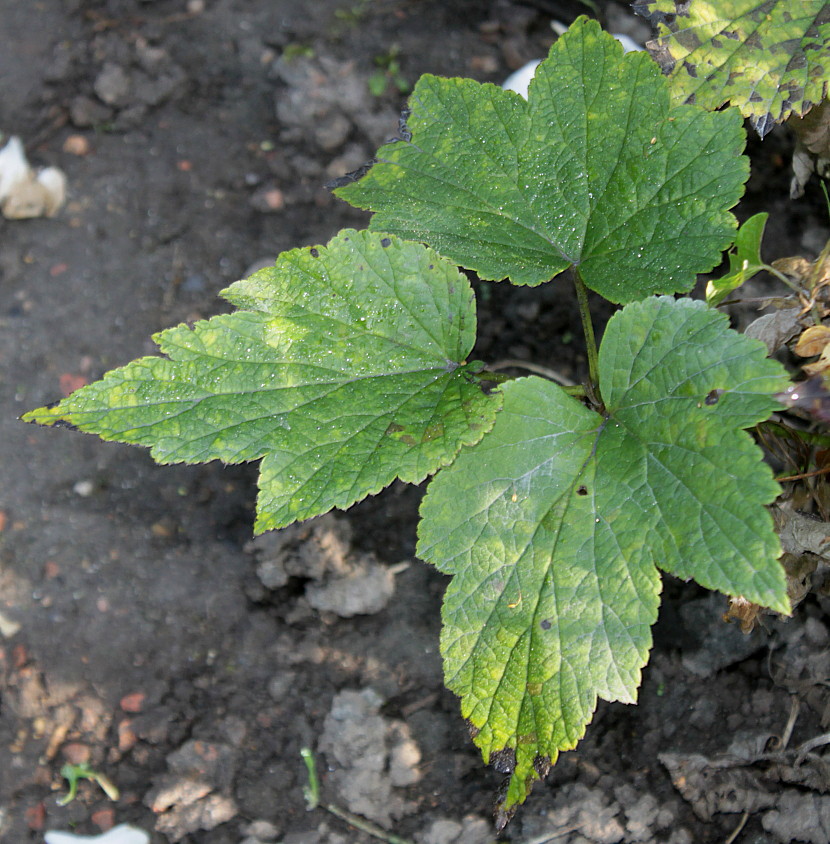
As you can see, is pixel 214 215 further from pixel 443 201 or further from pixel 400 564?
pixel 400 564

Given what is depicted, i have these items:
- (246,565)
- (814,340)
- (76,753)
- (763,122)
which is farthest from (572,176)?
(76,753)

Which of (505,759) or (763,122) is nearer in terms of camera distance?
(505,759)

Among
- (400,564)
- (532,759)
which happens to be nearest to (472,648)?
(532,759)

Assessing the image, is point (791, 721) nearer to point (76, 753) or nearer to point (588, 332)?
point (588, 332)

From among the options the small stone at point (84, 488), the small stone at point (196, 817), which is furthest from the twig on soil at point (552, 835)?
the small stone at point (84, 488)

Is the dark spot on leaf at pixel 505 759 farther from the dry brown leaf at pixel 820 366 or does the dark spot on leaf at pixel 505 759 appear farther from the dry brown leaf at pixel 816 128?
the dry brown leaf at pixel 816 128

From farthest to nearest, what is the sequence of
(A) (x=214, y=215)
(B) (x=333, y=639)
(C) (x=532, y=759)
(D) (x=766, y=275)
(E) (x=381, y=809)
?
(A) (x=214, y=215), (D) (x=766, y=275), (B) (x=333, y=639), (E) (x=381, y=809), (C) (x=532, y=759)

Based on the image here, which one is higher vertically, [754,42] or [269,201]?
[754,42]
